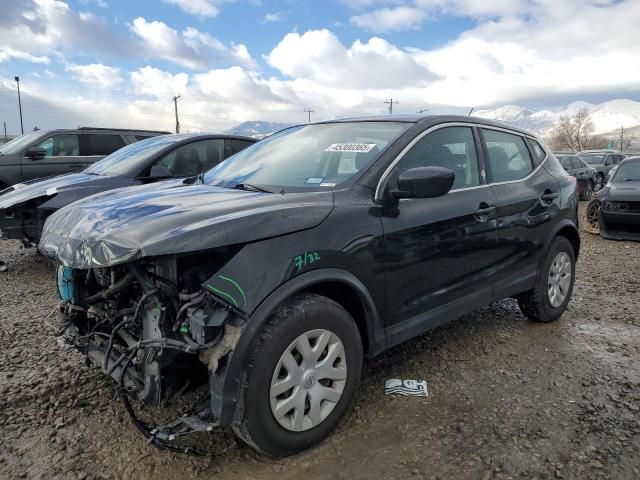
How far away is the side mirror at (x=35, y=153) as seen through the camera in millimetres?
8141

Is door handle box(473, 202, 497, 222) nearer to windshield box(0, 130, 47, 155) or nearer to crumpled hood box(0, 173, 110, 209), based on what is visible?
crumpled hood box(0, 173, 110, 209)

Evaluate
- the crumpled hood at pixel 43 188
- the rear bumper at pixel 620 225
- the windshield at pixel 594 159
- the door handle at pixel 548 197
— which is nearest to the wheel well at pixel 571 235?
the door handle at pixel 548 197

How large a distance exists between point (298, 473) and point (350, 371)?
0.55 m

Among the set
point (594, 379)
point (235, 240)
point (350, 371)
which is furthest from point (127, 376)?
point (594, 379)

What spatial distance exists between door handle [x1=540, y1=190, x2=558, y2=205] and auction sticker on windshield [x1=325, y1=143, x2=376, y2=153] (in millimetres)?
1777

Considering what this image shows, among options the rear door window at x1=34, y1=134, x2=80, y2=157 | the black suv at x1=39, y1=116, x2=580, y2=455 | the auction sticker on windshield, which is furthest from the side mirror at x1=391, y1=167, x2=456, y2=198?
the rear door window at x1=34, y1=134, x2=80, y2=157

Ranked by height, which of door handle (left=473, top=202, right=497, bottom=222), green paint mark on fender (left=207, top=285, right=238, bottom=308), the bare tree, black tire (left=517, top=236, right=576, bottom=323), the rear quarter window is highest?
the bare tree

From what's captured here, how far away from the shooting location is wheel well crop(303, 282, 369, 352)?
99.1 inches

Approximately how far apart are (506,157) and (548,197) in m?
0.54

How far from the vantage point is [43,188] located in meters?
5.43

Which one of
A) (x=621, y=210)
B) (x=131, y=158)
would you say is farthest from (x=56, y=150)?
(x=621, y=210)

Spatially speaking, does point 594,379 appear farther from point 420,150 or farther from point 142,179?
point 142,179

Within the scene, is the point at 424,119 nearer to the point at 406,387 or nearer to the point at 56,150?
the point at 406,387

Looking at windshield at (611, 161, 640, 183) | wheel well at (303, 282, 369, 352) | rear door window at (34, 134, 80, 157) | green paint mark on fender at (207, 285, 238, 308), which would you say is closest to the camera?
green paint mark on fender at (207, 285, 238, 308)
